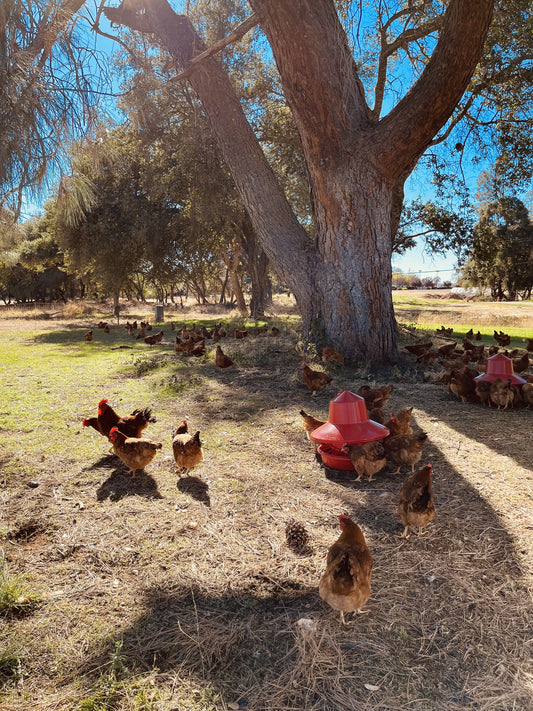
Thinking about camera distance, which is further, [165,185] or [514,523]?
[165,185]

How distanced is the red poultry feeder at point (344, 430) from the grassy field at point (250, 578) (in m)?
0.14

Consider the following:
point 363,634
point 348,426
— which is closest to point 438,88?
point 348,426

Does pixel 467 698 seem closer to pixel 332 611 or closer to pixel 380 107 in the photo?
pixel 332 611

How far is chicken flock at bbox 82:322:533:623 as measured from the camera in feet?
6.94

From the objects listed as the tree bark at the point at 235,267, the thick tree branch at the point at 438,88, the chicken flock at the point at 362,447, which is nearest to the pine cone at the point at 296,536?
the chicken flock at the point at 362,447

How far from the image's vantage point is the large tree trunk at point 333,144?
19.7 feet

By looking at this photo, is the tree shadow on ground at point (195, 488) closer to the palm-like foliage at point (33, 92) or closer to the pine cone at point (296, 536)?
the pine cone at point (296, 536)

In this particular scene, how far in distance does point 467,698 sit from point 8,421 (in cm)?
524

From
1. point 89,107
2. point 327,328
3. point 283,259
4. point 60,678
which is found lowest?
point 60,678

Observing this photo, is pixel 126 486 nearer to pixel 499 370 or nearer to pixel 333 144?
pixel 499 370

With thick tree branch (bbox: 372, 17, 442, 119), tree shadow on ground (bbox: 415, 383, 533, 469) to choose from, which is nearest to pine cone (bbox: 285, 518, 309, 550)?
tree shadow on ground (bbox: 415, 383, 533, 469)

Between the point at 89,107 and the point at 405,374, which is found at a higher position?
the point at 89,107

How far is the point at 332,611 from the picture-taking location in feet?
7.25

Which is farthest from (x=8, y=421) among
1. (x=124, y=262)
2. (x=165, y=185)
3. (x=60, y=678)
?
(x=124, y=262)
